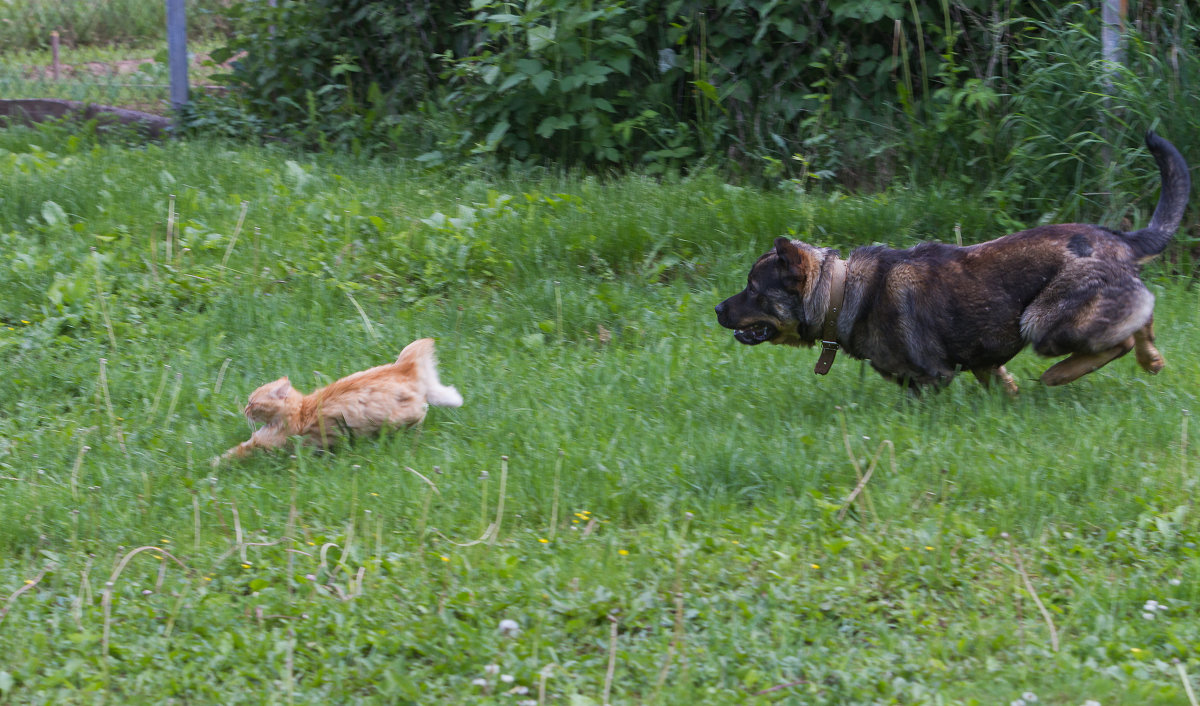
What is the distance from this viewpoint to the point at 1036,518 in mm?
4719

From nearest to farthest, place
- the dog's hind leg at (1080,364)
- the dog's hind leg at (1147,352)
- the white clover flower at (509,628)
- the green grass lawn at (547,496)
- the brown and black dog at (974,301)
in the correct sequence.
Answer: the green grass lawn at (547,496) → the white clover flower at (509,628) → the brown and black dog at (974,301) → the dog's hind leg at (1080,364) → the dog's hind leg at (1147,352)

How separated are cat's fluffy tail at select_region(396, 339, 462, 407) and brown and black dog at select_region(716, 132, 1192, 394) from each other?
1659mm

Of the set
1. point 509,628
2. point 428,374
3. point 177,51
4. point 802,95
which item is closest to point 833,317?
point 428,374

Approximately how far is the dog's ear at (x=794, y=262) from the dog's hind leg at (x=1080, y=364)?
1.43 metres

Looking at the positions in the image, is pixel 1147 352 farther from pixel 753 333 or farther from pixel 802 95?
pixel 802 95

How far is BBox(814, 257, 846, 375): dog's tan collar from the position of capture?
6.04m

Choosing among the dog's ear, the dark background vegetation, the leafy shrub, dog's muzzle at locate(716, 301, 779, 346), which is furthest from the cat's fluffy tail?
the leafy shrub

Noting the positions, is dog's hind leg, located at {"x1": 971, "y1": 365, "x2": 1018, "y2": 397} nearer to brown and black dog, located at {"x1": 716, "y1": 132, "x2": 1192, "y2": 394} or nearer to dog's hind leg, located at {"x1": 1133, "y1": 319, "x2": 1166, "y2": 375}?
brown and black dog, located at {"x1": 716, "y1": 132, "x2": 1192, "y2": 394}

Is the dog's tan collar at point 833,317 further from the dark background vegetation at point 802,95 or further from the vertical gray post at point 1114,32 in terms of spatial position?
the vertical gray post at point 1114,32

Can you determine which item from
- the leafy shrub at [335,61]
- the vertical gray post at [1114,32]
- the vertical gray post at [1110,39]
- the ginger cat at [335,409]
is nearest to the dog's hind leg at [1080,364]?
the vertical gray post at [1110,39]

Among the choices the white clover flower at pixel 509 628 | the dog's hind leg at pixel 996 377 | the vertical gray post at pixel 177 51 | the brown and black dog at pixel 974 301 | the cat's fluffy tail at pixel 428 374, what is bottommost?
the white clover flower at pixel 509 628

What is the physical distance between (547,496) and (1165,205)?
12.4 feet

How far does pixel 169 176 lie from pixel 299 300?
237 centimetres

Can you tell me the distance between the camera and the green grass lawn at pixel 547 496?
3.90 m
